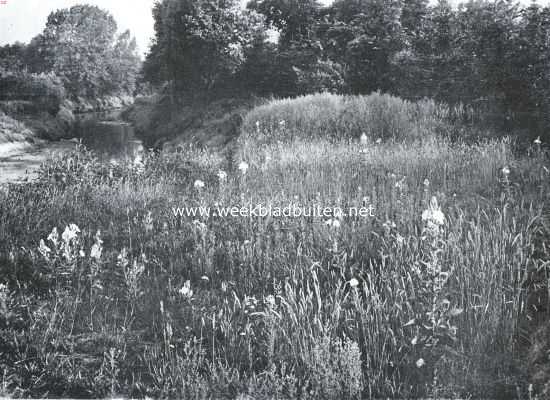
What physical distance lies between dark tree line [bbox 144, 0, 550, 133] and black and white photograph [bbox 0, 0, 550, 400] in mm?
133

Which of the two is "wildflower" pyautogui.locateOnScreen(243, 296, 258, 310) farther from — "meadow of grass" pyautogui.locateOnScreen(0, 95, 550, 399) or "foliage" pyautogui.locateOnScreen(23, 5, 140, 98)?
"foliage" pyautogui.locateOnScreen(23, 5, 140, 98)

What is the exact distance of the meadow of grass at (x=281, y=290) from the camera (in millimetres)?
2629

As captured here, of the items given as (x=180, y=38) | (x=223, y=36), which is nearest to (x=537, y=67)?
(x=223, y=36)

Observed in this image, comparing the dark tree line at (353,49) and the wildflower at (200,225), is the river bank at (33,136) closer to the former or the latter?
the dark tree line at (353,49)

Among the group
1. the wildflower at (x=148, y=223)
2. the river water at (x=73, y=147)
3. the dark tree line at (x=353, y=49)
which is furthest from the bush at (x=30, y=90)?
the wildflower at (x=148, y=223)

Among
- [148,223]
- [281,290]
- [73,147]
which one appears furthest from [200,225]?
[73,147]

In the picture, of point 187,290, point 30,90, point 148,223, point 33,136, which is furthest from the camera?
point 30,90

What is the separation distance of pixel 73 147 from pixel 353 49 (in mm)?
11370

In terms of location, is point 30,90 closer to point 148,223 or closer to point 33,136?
point 33,136

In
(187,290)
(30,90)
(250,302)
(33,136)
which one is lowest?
(250,302)

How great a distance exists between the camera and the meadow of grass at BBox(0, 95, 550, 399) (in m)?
2.63

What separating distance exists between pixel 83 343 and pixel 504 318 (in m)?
2.81

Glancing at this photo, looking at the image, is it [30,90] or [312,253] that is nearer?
[312,253]

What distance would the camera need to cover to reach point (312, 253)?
3926mm
